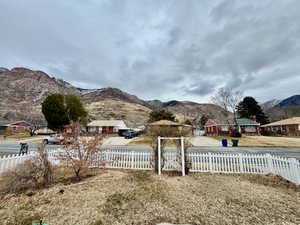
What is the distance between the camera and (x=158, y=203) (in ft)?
12.0

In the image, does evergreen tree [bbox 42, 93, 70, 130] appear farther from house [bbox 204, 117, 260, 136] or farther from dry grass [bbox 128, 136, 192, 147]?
house [bbox 204, 117, 260, 136]

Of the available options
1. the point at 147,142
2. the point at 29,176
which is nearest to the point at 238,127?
the point at 147,142

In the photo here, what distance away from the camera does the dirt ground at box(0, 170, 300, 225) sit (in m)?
2.98

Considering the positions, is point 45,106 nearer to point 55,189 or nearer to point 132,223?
point 55,189

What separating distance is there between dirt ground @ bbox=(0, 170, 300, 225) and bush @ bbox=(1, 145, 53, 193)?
0.42 m

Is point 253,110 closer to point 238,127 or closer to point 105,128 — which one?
point 238,127

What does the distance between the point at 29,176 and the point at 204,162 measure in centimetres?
708

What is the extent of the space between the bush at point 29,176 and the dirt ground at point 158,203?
0.42 m

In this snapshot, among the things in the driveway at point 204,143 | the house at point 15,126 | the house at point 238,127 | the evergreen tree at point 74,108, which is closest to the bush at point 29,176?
the driveway at point 204,143

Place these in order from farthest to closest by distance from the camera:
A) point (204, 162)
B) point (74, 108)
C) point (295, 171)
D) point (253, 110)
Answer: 1. point (253, 110)
2. point (74, 108)
3. point (204, 162)
4. point (295, 171)

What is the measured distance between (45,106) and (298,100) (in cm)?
20698

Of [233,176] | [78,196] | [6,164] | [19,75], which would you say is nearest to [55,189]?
[78,196]

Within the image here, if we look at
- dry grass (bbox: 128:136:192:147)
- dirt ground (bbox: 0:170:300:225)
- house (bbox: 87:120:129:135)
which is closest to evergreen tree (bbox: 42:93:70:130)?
house (bbox: 87:120:129:135)

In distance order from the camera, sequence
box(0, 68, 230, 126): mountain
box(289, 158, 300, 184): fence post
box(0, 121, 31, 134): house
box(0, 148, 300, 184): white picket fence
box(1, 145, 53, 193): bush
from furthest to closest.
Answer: box(0, 68, 230, 126): mountain
box(0, 121, 31, 134): house
box(0, 148, 300, 184): white picket fence
box(289, 158, 300, 184): fence post
box(1, 145, 53, 193): bush
